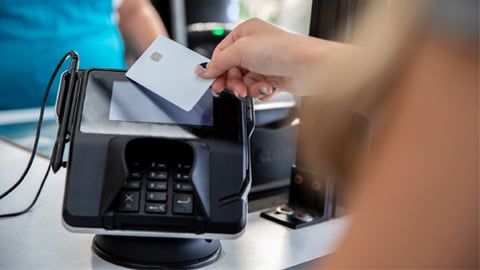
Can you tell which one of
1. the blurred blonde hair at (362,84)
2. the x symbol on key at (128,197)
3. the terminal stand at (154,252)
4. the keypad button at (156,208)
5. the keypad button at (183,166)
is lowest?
the terminal stand at (154,252)

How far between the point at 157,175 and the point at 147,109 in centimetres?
10

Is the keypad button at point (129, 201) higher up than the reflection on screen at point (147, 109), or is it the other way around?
the reflection on screen at point (147, 109)

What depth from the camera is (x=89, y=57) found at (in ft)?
5.78

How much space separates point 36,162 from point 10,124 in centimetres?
30

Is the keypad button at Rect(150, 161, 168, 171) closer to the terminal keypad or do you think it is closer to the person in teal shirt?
the terminal keypad

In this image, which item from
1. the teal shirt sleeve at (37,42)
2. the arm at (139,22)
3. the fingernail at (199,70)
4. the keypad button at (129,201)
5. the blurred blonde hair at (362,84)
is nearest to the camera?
the blurred blonde hair at (362,84)

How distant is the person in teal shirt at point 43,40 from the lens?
5.44 feet

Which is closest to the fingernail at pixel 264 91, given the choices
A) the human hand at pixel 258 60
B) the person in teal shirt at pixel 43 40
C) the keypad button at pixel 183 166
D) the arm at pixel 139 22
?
the human hand at pixel 258 60

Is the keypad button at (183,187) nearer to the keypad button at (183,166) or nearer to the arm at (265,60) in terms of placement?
the keypad button at (183,166)

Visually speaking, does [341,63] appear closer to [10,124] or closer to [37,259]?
[37,259]

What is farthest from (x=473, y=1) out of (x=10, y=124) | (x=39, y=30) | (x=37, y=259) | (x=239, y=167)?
(x=39, y=30)

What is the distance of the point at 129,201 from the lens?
0.73 metres

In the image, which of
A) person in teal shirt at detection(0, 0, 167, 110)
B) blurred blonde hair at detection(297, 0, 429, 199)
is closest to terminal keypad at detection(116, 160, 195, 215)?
blurred blonde hair at detection(297, 0, 429, 199)

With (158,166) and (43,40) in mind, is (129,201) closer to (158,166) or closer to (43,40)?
(158,166)
